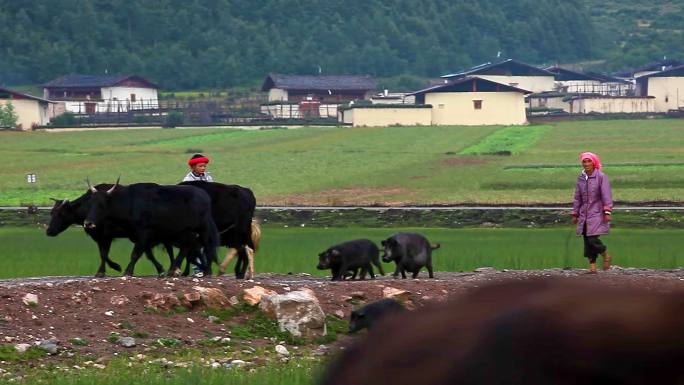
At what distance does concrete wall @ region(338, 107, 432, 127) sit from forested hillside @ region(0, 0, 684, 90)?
36779 mm

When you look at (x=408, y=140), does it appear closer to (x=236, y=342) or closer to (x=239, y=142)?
(x=239, y=142)

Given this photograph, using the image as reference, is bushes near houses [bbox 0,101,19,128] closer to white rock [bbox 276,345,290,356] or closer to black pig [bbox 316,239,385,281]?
black pig [bbox 316,239,385,281]

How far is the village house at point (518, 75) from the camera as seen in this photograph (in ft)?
394

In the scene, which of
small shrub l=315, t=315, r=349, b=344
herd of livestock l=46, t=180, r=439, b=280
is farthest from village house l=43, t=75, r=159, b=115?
small shrub l=315, t=315, r=349, b=344

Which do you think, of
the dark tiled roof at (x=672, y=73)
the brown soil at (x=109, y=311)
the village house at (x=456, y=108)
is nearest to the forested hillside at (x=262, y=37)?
the village house at (x=456, y=108)

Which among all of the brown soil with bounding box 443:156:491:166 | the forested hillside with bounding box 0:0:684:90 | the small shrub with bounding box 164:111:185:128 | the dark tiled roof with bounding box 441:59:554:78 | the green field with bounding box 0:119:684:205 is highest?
the forested hillside with bounding box 0:0:684:90

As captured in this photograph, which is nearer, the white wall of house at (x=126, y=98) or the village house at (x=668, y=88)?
the village house at (x=668, y=88)

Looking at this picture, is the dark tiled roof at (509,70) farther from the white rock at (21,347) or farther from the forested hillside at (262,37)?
the white rock at (21,347)

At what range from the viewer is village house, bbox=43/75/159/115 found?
11412 centimetres

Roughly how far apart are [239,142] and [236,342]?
69.4 m

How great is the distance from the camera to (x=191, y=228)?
16859 mm

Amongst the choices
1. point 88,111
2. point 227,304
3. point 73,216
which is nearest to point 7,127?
point 88,111

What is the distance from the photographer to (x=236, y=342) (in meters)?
12.0

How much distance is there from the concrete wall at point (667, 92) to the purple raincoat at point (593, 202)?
99.2 meters
